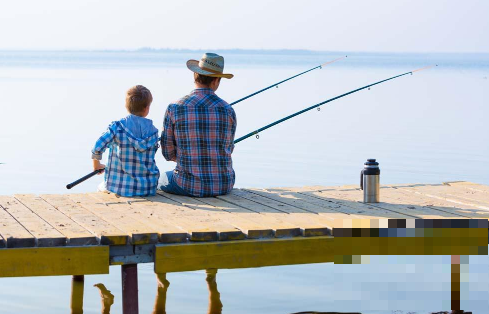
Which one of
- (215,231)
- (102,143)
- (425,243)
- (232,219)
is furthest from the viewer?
(102,143)

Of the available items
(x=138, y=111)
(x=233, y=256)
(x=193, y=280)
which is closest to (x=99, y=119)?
(x=193, y=280)

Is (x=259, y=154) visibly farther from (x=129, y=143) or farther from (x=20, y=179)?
(x=129, y=143)

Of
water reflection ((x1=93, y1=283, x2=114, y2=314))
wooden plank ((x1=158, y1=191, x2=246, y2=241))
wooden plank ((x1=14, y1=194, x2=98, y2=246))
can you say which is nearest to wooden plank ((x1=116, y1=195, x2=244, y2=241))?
wooden plank ((x1=158, y1=191, x2=246, y2=241))

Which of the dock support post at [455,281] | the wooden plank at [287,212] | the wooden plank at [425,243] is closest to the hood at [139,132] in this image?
the wooden plank at [287,212]

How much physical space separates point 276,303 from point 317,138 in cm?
879

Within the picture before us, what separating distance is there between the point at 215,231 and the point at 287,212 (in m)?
0.73

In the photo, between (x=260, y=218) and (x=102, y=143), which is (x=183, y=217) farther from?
(x=102, y=143)

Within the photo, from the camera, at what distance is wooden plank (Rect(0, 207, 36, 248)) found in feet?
14.2

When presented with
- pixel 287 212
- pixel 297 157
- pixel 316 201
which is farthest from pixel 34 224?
pixel 297 157

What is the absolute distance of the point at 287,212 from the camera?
17.1 ft

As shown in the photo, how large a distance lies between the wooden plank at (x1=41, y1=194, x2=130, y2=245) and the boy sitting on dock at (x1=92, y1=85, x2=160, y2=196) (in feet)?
1.00

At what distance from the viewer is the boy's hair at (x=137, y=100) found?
5484mm

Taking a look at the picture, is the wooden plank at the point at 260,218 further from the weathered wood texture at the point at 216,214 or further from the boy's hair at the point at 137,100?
the boy's hair at the point at 137,100

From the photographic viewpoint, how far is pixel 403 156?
507 inches
